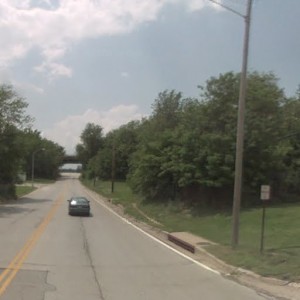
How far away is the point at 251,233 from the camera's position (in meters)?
26.1

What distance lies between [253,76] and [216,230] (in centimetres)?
1831

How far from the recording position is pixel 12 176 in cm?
6956

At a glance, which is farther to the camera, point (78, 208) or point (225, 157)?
point (78, 208)

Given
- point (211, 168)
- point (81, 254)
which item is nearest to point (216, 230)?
point (211, 168)

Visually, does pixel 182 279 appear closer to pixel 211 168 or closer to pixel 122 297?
pixel 122 297

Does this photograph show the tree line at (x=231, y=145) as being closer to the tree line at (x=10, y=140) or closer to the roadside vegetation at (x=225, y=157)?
the roadside vegetation at (x=225, y=157)

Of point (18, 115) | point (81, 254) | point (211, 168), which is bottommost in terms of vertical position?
point (81, 254)

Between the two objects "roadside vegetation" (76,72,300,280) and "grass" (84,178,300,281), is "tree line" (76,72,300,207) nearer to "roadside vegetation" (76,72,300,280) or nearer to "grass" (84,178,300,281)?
"roadside vegetation" (76,72,300,280)

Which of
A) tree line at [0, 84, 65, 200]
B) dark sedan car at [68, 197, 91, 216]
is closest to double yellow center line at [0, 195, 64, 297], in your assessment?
dark sedan car at [68, 197, 91, 216]

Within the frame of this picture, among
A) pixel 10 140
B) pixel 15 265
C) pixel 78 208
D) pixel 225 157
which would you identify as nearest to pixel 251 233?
pixel 225 157

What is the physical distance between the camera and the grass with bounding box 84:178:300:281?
52.3 feet

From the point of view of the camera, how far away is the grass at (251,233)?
52.3ft

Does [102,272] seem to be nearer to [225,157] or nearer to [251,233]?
[251,233]

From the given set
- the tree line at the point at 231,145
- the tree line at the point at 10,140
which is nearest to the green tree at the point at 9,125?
the tree line at the point at 10,140
